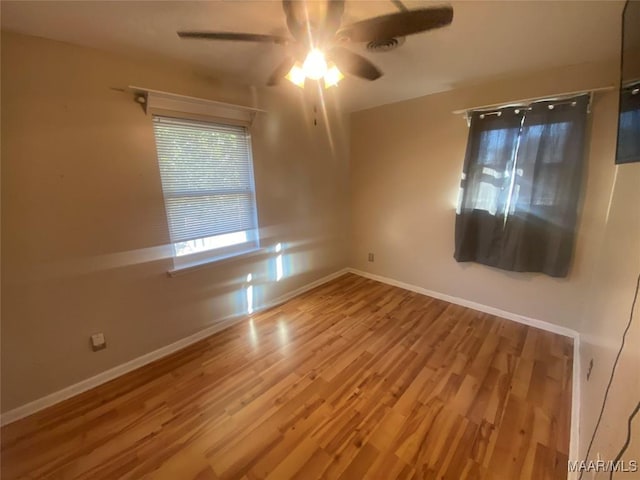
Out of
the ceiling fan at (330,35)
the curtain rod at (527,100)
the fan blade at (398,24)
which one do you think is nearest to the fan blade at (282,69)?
the ceiling fan at (330,35)

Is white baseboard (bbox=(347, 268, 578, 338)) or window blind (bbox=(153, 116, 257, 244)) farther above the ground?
window blind (bbox=(153, 116, 257, 244))

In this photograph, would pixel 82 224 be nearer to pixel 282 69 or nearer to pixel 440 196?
pixel 282 69

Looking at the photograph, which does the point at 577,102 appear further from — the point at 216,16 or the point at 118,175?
the point at 118,175

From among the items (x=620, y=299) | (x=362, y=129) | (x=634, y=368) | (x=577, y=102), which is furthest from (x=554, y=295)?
(x=362, y=129)

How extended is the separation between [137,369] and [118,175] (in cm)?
152

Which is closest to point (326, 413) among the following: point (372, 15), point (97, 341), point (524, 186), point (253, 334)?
point (253, 334)

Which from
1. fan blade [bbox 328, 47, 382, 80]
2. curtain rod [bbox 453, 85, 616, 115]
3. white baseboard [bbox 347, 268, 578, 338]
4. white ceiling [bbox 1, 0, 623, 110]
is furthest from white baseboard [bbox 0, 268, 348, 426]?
curtain rod [bbox 453, 85, 616, 115]

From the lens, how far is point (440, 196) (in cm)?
292

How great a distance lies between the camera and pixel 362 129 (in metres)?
3.47

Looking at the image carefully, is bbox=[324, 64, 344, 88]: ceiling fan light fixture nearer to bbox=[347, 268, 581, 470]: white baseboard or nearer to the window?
the window

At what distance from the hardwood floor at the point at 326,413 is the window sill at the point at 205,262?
2.30ft

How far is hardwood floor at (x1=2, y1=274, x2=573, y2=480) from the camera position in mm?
1383

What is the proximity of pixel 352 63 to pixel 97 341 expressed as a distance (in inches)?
102

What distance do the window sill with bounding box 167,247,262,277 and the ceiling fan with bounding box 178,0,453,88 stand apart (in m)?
1.60
